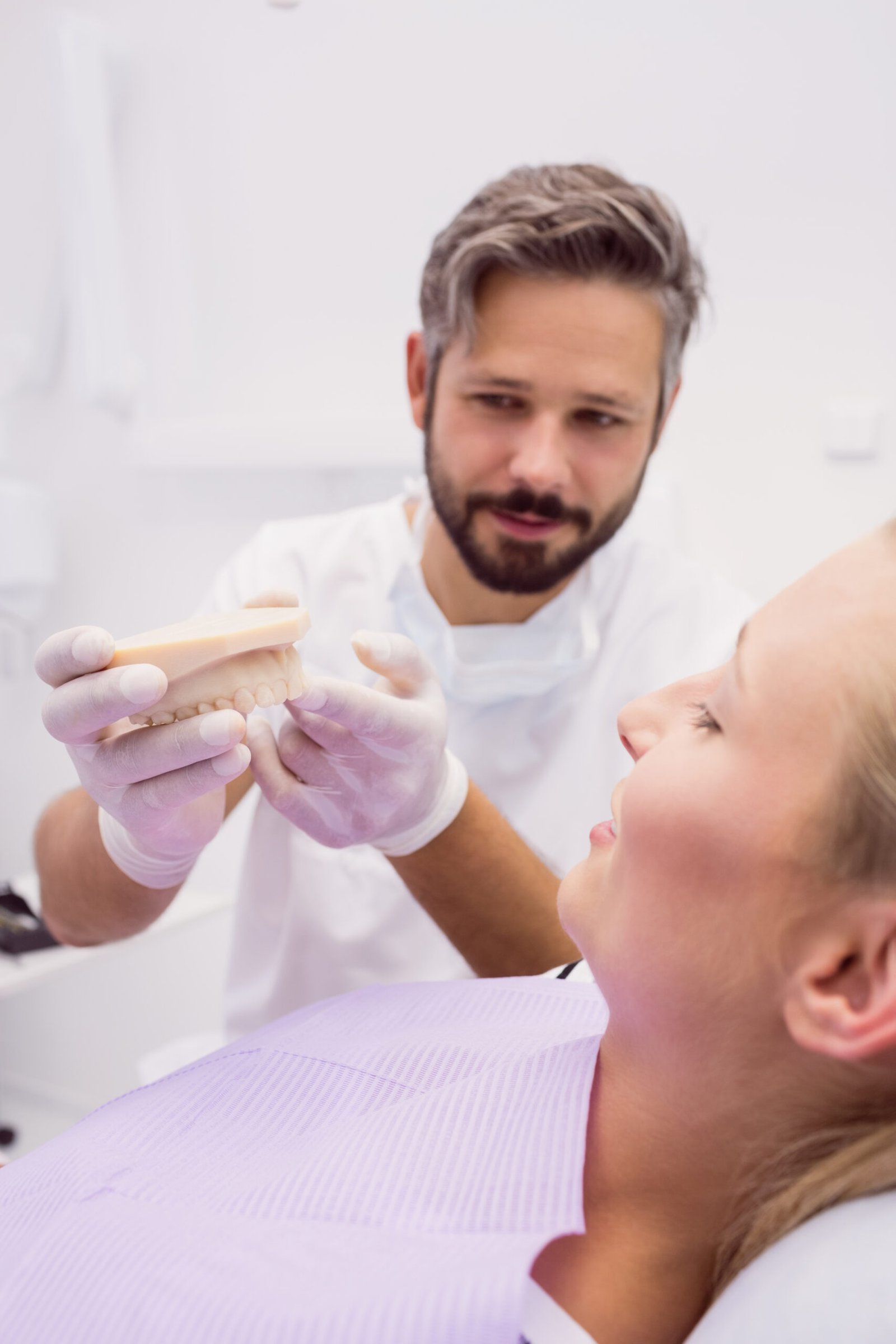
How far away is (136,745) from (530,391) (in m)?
0.79

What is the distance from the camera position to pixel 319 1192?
768 millimetres

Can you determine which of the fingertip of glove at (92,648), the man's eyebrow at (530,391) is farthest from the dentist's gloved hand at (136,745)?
the man's eyebrow at (530,391)

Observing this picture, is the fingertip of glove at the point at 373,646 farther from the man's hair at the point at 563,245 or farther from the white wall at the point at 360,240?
the white wall at the point at 360,240

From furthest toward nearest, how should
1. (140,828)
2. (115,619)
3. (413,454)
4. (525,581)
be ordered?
1. (115,619)
2. (413,454)
3. (525,581)
4. (140,828)

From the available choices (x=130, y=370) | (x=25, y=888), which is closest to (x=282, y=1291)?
(x=25, y=888)

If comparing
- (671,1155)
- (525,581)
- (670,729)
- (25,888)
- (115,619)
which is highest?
(670,729)

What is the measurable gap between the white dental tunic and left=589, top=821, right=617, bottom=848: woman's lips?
676 millimetres

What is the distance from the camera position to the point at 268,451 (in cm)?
223

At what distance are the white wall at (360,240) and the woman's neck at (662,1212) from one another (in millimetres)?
1381

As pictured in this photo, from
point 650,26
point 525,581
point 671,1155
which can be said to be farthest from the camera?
point 650,26

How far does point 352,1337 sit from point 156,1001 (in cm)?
221

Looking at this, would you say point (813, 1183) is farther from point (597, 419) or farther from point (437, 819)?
point (597, 419)

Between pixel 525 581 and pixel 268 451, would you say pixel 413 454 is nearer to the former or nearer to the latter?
pixel 268 451

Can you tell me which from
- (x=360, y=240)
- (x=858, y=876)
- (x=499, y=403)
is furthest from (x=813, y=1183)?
(x=360, y=240)
